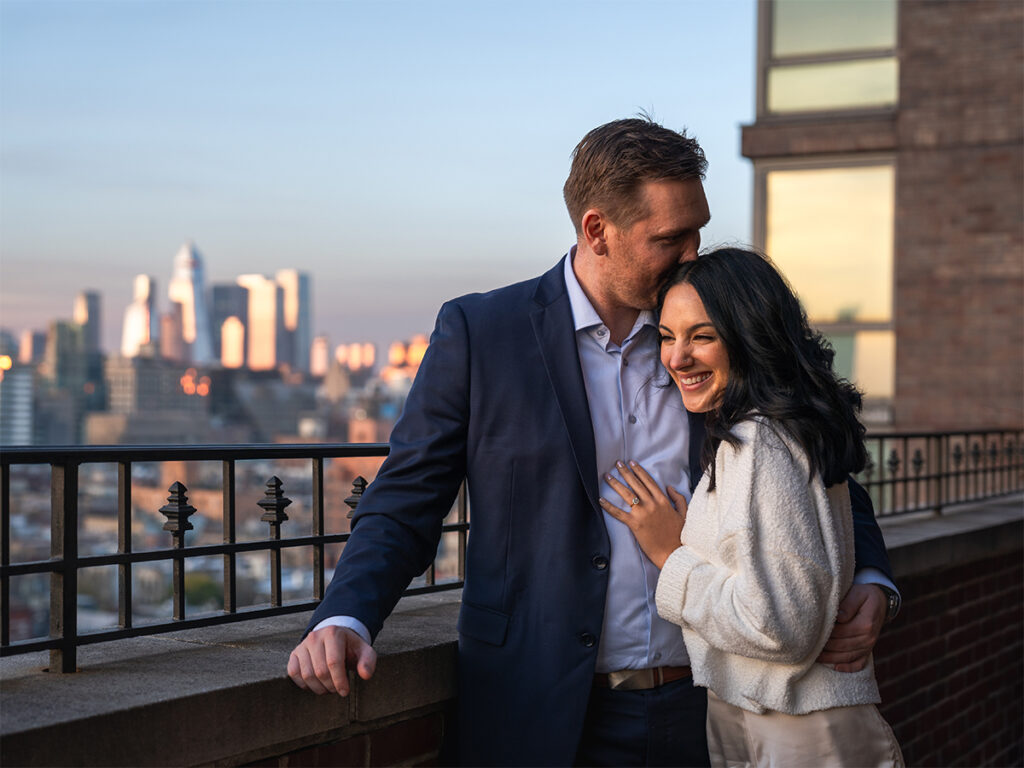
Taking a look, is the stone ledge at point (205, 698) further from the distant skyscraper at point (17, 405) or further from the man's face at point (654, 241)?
the distant skyscraper at point (17, 405)

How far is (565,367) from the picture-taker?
103 inches

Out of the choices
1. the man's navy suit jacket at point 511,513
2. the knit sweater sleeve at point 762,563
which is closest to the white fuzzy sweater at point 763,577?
the knit sweater sleeve at point 762,563

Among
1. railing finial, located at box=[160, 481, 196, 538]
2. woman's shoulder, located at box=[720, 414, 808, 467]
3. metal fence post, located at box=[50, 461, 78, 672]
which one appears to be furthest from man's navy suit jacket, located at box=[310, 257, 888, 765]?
metal fence post, located at box=[50, 461, 78, 672]

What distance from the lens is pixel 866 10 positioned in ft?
46.1

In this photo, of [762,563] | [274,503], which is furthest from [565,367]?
[274,503]

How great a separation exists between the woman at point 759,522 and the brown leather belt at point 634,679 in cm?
12

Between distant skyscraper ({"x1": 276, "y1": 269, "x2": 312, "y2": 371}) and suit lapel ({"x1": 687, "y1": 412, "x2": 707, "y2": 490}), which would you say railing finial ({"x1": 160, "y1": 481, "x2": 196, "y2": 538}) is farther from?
distant skyscraper ({"x1": 276, "y1": 269, "x2": 312, "y2": 371})

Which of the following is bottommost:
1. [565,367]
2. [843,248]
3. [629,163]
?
[565,367]

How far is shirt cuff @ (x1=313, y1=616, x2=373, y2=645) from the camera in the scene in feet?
7.52

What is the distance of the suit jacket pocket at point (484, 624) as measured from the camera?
102 inches

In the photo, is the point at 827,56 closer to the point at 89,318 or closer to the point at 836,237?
the point at 836,237

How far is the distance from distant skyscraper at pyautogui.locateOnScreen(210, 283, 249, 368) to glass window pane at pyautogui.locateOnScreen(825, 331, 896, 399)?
161 metres

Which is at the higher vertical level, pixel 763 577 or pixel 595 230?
pixel 595 230

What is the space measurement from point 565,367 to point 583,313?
155mm
